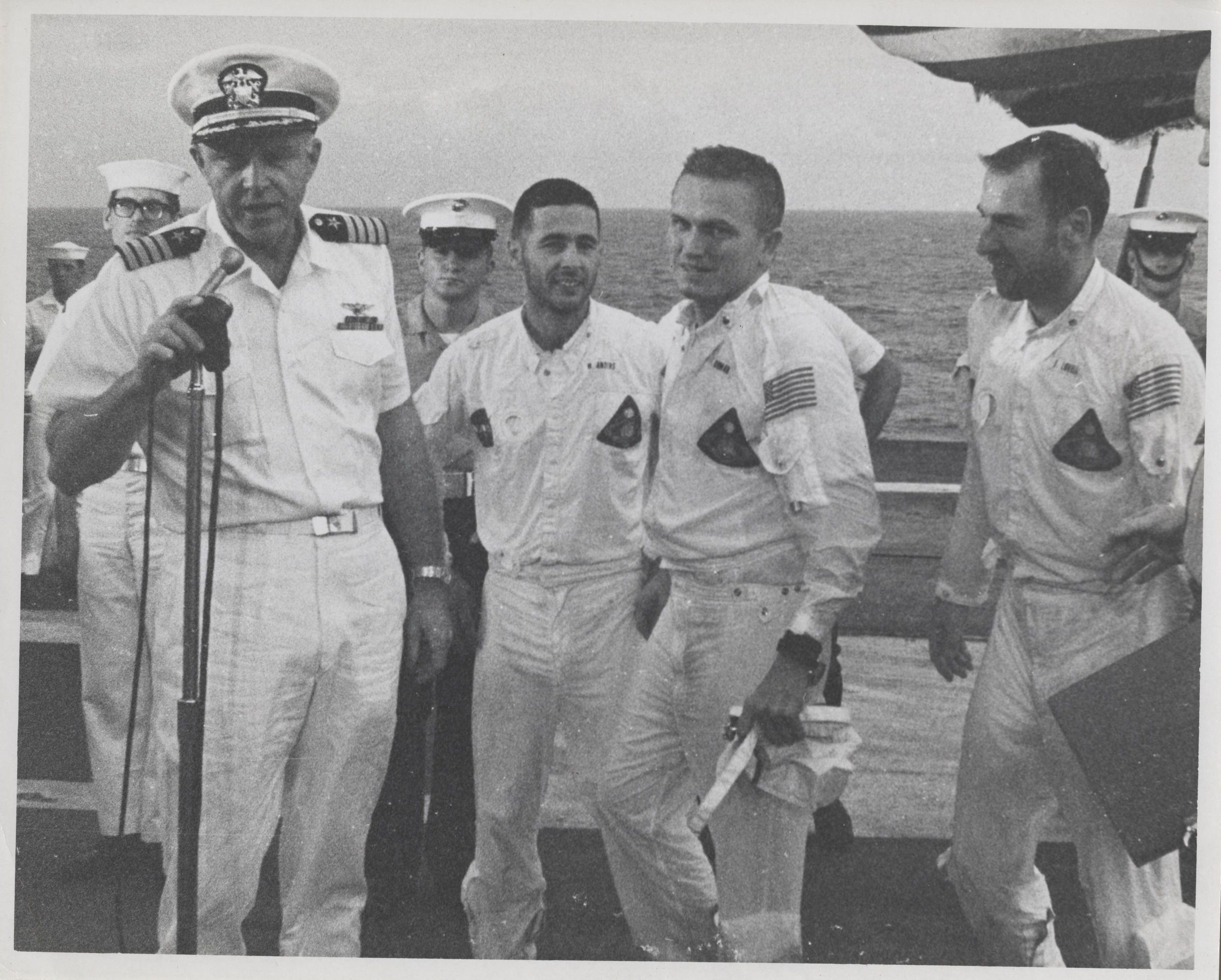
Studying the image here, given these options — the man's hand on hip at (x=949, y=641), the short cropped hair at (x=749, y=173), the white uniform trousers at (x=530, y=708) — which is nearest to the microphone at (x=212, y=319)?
the white uniform trousers at (x=530, y=708)

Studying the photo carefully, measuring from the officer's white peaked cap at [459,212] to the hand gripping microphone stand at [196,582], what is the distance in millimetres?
496

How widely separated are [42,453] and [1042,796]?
2289mm

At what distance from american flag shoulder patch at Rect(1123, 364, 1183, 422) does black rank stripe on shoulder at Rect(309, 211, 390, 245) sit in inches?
63.9

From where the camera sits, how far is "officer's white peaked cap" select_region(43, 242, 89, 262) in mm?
3152

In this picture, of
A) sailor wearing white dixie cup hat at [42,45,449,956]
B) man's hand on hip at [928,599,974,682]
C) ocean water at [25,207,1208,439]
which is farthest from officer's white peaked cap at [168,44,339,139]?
man's hand on hip at [928,599,974,682]

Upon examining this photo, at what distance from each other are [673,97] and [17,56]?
4.75 ft

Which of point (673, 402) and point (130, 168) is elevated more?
point (130, 168)

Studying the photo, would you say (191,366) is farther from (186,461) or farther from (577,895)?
(577,895)

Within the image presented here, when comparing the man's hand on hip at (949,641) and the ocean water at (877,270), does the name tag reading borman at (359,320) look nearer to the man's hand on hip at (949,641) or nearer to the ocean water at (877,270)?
the ocean water at (877,270)

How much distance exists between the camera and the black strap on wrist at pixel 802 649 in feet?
9.70

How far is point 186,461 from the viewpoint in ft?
9.54

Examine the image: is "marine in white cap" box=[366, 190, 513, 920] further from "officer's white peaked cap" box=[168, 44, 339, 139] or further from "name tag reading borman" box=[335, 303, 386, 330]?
"officer's white peaked cap" box=[168, 44, 339, 139]

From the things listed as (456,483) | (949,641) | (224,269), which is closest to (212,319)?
(224,269)

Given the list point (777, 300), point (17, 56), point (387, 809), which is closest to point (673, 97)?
point (777, 300)
